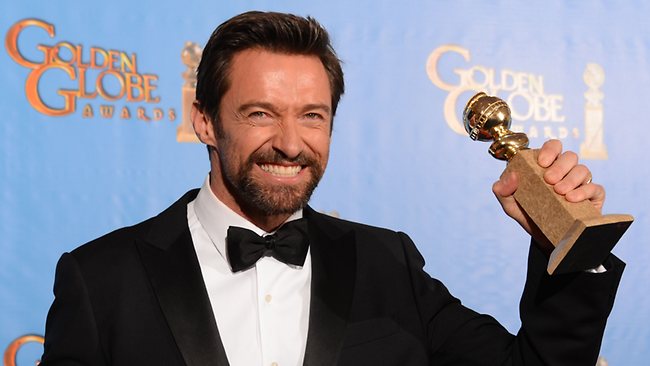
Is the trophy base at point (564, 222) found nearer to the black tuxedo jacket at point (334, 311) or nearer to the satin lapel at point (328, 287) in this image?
the black tuxedo jacket at point (334, 311)

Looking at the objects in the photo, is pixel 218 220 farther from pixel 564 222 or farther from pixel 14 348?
pixel 14 348

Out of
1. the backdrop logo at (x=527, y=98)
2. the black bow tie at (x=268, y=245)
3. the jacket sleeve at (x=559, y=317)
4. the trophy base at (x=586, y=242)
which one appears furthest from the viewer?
the backdrop logo at (x=527, y=98)

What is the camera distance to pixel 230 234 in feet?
4.50

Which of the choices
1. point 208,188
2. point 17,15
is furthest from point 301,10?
point 208,188

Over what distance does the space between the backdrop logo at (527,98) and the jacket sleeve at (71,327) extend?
1.66 metres

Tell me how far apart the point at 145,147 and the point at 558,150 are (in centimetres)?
150

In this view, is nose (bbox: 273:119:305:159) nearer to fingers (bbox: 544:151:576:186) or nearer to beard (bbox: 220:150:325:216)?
beard (bbox: 220:150:325:216)

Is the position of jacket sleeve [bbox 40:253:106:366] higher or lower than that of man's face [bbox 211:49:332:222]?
lower

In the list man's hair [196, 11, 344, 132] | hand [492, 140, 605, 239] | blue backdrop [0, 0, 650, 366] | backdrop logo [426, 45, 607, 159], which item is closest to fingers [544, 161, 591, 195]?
hand [492, 140, 605, 239]

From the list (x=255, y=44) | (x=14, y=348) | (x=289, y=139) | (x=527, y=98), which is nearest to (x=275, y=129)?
(x=289, y=139)

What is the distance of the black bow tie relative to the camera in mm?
1364

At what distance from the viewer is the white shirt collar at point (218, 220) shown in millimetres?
1420

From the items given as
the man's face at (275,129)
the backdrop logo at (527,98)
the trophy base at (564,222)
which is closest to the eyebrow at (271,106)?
the man's face at (275,129)

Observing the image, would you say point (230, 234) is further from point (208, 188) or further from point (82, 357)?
point (82, 357)
